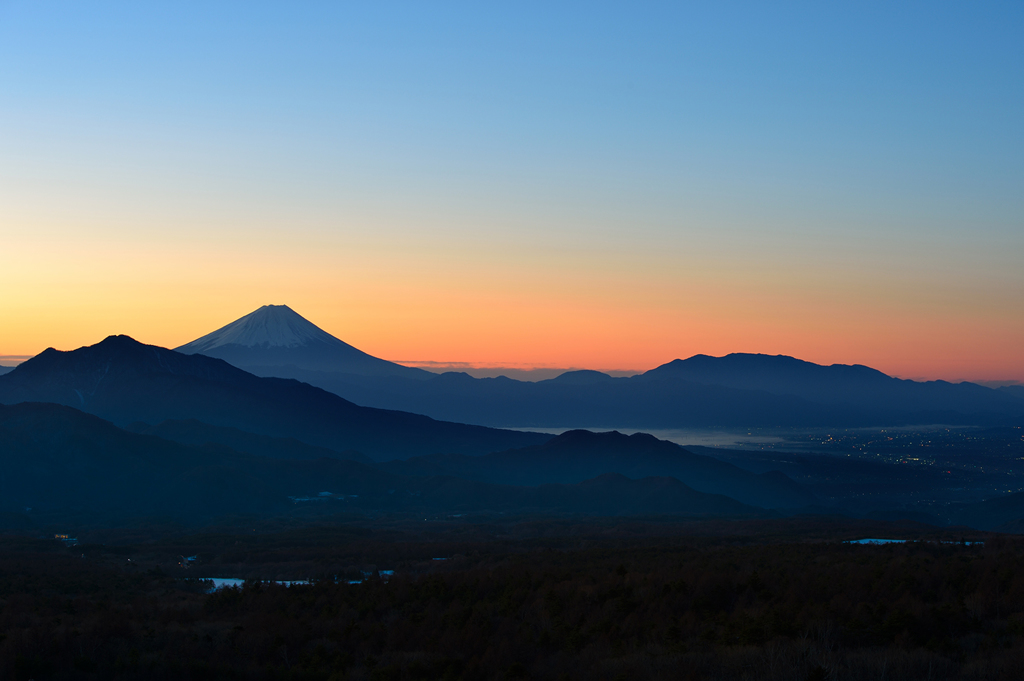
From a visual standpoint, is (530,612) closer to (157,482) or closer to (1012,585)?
(1012,585)

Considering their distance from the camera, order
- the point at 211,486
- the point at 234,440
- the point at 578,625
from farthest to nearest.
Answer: the point at 234,440, the point at 211,486, the point at 578,625

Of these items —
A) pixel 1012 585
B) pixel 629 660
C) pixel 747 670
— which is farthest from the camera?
pixel 1012 585

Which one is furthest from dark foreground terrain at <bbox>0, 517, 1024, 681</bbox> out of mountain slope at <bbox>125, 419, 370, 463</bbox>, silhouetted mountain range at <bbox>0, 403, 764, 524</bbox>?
mountain slope at <bbox>125, 419, 370, 463</bbox>

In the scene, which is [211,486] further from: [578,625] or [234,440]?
[578,625]

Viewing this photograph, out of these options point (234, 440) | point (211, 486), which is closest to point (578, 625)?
point (211, 486)

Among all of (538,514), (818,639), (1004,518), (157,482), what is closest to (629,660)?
(818,639)

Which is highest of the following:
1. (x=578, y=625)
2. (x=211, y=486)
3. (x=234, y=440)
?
(x=578, y=625)

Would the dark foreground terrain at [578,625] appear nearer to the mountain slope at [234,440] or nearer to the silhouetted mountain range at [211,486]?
the silhouetted mountain range at [211,486]

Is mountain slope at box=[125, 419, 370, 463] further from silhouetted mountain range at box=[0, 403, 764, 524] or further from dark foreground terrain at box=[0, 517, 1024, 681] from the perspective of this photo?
dark foreground terrain at box=[0, 517, 1024, 681]
